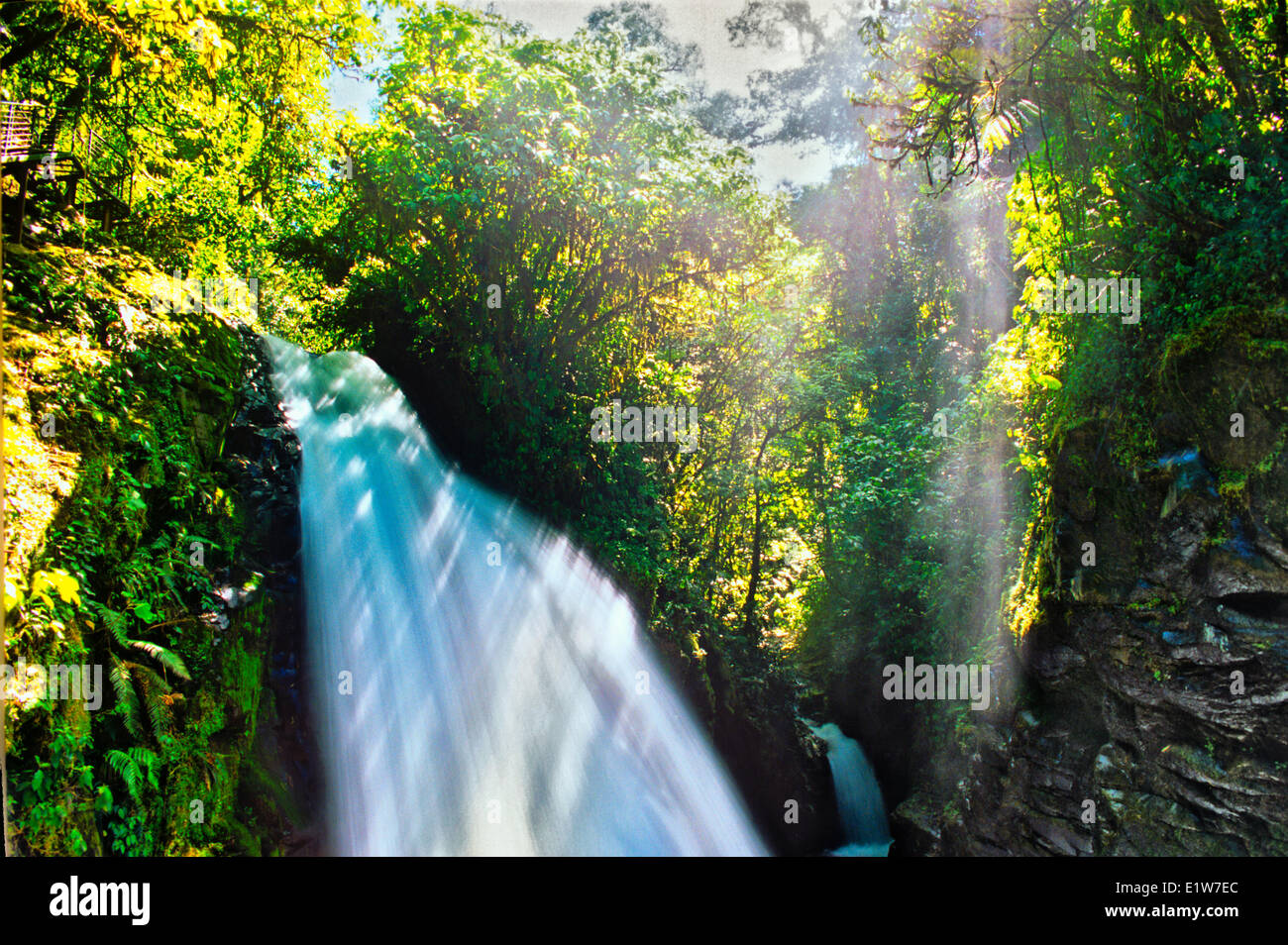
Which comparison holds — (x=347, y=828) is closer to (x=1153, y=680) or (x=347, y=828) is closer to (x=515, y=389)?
(x=515, y=389)

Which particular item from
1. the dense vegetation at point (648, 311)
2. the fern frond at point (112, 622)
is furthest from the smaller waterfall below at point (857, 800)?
the fern frond at point (112, 622)

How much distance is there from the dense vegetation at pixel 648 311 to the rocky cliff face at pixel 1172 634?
7.2 inches

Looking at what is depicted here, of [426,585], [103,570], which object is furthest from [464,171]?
[103,570]

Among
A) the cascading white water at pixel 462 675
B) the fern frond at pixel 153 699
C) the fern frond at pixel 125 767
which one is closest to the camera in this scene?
the fern frond at pixel 125 767

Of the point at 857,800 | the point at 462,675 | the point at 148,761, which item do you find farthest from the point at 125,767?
the point at 857,800

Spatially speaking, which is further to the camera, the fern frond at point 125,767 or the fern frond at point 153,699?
the fern frond at point 153,699

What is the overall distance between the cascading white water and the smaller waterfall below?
8.04 feet

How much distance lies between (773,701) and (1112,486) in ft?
28.4

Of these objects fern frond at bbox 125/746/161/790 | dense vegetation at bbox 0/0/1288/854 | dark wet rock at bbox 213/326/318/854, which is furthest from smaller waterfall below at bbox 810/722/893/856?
fern frond at bbox 125/746/161/790

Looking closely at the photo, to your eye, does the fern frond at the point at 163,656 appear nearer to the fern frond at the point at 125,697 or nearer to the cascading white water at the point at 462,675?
the fern frond at the point at 125,697

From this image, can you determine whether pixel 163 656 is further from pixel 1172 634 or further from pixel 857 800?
pixel 857 800

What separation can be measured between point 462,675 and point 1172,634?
8.99 m

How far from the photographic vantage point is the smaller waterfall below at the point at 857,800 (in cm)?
1370

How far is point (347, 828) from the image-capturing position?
8.06 m
